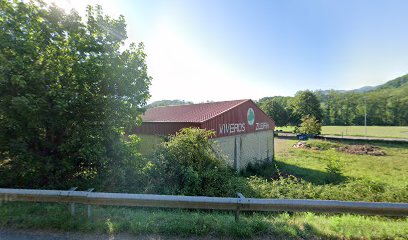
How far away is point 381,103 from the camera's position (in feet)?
274

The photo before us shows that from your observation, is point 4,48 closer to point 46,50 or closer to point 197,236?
point 46,50

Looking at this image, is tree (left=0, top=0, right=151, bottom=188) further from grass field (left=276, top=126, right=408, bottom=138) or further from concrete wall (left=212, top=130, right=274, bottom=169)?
grass field (left=276, top=126, right=408, bottom=138)

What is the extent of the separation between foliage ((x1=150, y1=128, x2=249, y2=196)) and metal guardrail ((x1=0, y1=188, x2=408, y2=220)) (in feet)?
8.66

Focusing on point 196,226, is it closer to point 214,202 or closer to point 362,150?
point 214,202

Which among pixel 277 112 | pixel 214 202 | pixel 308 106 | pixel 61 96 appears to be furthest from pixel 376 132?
pixel 61 96

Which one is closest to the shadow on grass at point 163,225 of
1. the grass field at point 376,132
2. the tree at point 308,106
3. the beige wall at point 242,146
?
the beige wall at point 242,146

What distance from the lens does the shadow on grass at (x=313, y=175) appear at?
1402 centimetres

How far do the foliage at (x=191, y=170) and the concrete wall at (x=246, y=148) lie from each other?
10.9ft

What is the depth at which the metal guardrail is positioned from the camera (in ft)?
13.0

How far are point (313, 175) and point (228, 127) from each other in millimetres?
7631

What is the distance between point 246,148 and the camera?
17.4 m

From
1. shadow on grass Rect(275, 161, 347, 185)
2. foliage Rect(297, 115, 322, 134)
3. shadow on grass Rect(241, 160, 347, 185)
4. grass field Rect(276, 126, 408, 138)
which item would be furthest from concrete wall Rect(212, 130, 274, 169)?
grass field Rect(276, 126, 408, 138)

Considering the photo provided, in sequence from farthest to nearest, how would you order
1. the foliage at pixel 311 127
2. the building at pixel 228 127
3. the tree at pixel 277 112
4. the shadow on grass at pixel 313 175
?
the tree at pixel 277 112
the foliage at pixel 311 127
the shadow on grass at pixel 313 175
the building at pixel 228 127

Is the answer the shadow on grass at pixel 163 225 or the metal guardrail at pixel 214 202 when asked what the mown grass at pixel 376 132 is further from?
the shadow on grass at pixel 163 225
